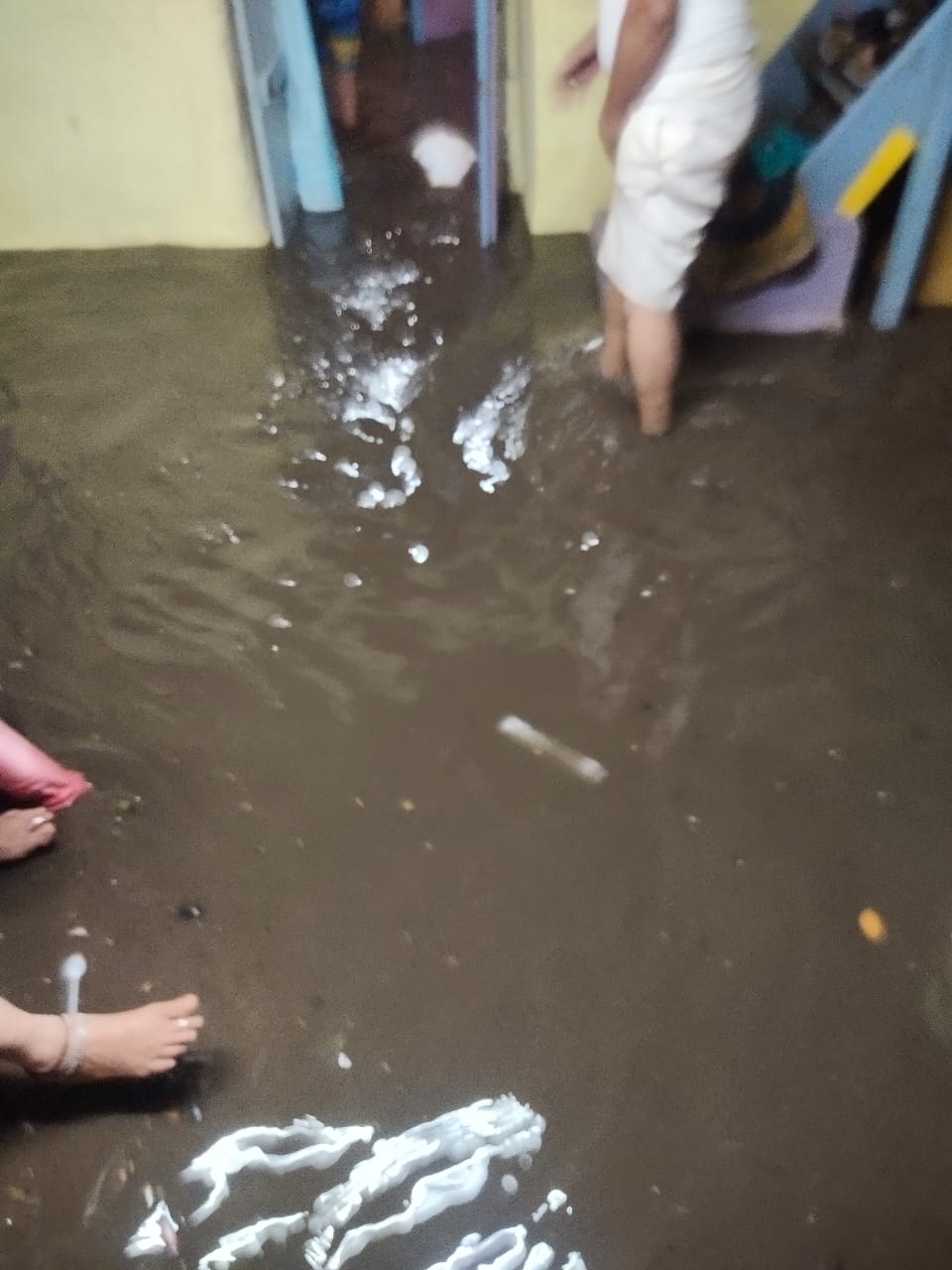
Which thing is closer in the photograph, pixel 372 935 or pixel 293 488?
pixel 372 935

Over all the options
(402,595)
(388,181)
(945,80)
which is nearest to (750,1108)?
(402,595)

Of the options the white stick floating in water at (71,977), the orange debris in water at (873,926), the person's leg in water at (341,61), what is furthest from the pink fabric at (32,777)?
the person's leg in water at (341,61)

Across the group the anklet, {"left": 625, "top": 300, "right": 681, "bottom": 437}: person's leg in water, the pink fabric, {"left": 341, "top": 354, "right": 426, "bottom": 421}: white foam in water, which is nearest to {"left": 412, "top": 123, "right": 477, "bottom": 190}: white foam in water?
{"left": 341, "top": 354, "right": 426, "bottom": 421}: white foam in water

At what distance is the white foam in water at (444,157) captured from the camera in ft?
8.23

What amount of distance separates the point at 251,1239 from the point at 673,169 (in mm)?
1380

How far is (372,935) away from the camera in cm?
118

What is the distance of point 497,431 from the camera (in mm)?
1801

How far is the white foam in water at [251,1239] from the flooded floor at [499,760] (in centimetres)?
1

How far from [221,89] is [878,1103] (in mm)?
2047

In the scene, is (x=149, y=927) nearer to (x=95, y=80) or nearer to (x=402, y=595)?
(x=402, y=595)

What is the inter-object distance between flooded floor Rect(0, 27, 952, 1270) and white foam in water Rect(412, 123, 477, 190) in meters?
0.61

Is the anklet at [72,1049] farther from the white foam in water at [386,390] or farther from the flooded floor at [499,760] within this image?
the white foam in water at [386,390]

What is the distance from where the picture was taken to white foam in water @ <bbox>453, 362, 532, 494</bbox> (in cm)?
173

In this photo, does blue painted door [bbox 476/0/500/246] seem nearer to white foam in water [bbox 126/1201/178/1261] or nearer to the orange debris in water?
the orange debris in water
